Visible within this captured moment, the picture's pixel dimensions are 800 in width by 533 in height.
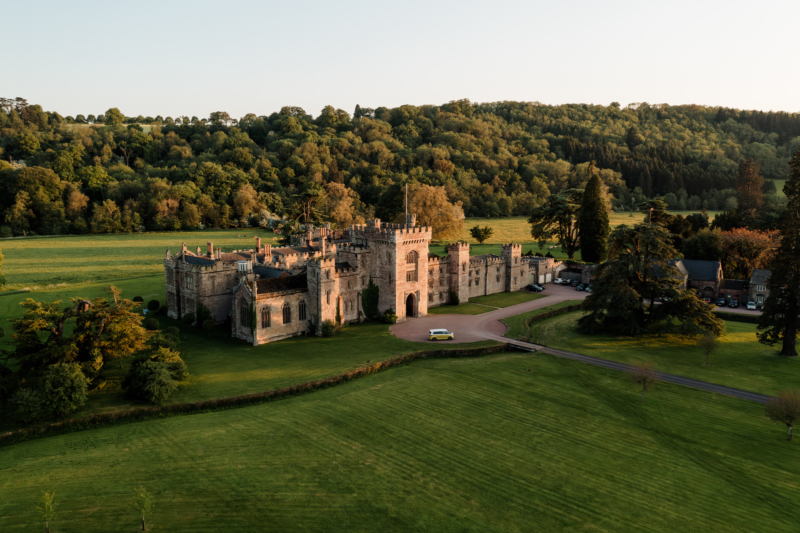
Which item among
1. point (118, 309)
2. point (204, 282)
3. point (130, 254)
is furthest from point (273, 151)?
point (118, 309)

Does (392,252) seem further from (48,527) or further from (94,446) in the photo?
(48,527)

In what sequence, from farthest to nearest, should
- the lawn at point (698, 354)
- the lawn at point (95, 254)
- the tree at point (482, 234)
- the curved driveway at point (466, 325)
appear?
the tree at point (482, 234) < the lawn at point (95, 254) < the curved driveway at point (466, 325) < the lawn at point (698, 354)

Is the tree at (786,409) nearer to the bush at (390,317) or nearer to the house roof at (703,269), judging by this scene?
the bush at (390,317)

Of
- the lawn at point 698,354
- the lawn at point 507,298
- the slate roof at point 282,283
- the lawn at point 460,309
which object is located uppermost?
the slate roof at point 282,283

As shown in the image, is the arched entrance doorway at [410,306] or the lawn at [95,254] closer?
the arched entrance doorway at [410,306]

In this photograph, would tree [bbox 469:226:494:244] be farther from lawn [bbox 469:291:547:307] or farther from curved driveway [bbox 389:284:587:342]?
curved driveway [bbox 389:284:587:342]

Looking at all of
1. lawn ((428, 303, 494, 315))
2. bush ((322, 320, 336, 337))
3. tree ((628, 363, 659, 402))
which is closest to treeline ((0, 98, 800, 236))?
lawn ((428, 303, 494, 315))

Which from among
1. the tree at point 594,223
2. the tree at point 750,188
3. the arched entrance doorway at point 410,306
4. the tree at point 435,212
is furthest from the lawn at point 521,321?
the tree at point 750,188
